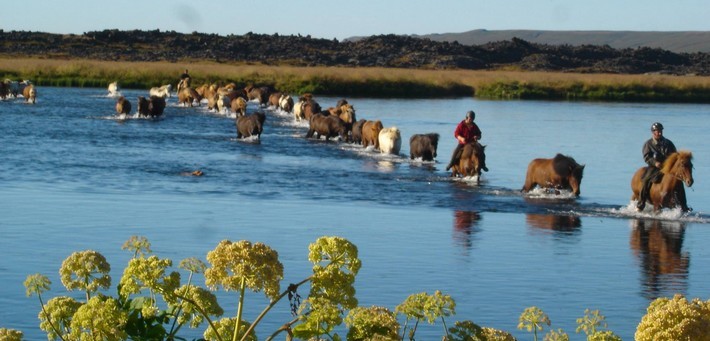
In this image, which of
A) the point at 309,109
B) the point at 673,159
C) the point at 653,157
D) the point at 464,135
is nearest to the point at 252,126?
the point at 309,109

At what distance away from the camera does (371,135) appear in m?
30.0

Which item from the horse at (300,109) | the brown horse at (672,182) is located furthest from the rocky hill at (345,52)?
the brown horse at (672,182)

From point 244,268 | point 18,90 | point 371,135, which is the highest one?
point 244,268

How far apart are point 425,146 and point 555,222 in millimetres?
9227

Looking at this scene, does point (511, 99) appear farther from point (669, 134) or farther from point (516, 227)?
point (516, 227)

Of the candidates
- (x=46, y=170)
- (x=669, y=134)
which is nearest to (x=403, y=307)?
(x=46, y=170)

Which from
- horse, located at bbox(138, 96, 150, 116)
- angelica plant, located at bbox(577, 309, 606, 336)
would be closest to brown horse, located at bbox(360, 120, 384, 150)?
horse, located at bbox(138, 96, 150, 116)

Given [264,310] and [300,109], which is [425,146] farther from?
[264,310]

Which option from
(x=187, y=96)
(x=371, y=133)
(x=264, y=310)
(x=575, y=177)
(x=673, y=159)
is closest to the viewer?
(x=264, y=310)

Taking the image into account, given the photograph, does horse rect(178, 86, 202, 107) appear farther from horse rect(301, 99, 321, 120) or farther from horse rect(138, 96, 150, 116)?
horse rect(301, 99, 321, 120)

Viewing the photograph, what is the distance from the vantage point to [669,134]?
38.3m

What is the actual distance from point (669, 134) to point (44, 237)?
90.4ft

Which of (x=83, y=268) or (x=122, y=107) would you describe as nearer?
(x=83, y=268)

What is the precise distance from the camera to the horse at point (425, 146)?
26.3m
